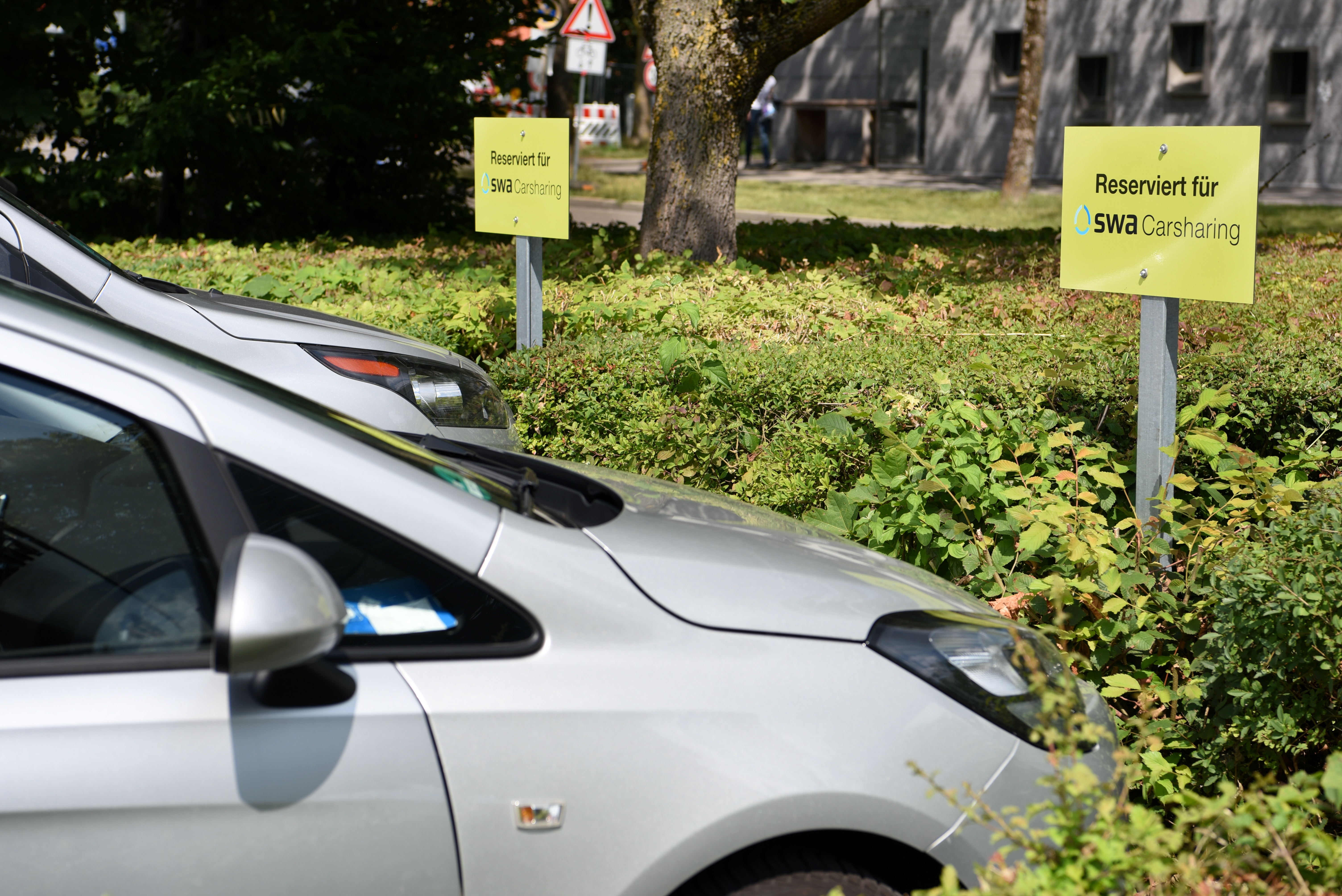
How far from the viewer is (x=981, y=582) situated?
398cm

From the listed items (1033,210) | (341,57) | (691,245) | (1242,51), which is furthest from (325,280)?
(1242,51)

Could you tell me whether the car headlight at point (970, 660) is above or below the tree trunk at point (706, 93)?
below

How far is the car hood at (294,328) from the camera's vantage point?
413 centimetres

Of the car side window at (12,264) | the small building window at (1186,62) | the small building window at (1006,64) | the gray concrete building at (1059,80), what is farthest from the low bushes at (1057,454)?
the small building window at (1006,64)

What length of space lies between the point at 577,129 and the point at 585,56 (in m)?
2.02

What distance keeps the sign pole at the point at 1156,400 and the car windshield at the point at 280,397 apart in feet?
7.77

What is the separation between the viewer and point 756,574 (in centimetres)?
219

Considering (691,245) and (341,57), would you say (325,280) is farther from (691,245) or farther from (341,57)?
(341,57)

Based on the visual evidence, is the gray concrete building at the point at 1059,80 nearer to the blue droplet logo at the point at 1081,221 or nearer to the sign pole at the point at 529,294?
the sign pole at the point at 529,294

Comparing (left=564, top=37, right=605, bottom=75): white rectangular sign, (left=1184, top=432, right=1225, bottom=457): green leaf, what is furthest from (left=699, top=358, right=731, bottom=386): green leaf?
(left=564, top=37, right=605, bottom=75): white rectangular sign

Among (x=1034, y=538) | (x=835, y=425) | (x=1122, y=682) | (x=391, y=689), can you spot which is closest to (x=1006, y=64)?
(x=835, y=425)

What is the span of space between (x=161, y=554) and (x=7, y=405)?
0.46m

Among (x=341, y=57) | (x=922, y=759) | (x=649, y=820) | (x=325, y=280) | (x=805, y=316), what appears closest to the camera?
(x=649, y=820)

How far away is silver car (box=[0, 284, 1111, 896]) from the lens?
175 centimetres
